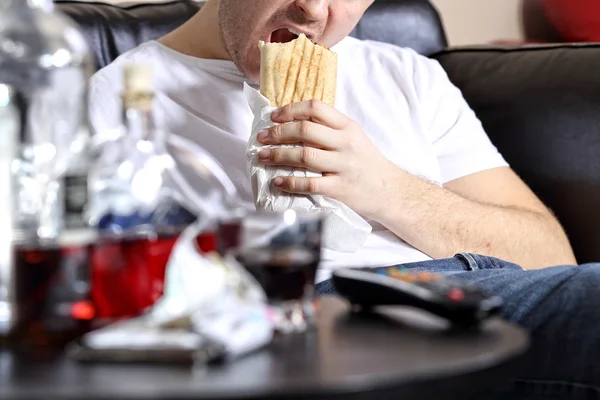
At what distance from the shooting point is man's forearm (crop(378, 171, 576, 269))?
1636 mm

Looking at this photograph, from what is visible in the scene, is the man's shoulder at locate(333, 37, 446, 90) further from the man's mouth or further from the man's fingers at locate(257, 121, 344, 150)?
the man's fingers at locate(257, 121, 344, 150)

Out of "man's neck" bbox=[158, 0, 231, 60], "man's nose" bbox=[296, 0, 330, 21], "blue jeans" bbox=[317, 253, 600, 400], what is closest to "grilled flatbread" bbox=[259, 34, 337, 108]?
"man's nose" bbox=[296, 0, 330, 21]

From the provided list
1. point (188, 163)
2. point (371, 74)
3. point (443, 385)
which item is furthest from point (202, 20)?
point (443, 385)

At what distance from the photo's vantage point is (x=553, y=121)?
6.36 ft

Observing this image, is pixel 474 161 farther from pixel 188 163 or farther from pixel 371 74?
pixel 188 163

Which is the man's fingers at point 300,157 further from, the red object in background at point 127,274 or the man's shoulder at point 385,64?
the red object in background at point 127,274

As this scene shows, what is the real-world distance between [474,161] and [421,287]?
1109mm

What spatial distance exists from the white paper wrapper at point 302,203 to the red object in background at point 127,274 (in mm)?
639

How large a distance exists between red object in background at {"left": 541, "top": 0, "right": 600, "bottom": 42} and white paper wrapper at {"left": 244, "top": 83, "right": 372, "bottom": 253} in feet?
5.18

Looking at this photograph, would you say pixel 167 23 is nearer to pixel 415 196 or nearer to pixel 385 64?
pixel 385 64

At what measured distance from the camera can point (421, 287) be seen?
2.68 feet

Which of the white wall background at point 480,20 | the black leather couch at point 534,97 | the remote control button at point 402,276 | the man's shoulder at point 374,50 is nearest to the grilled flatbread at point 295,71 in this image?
the man's shoulder at point 374,50

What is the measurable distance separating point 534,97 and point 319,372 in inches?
57.1

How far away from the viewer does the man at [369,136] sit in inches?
58.5
